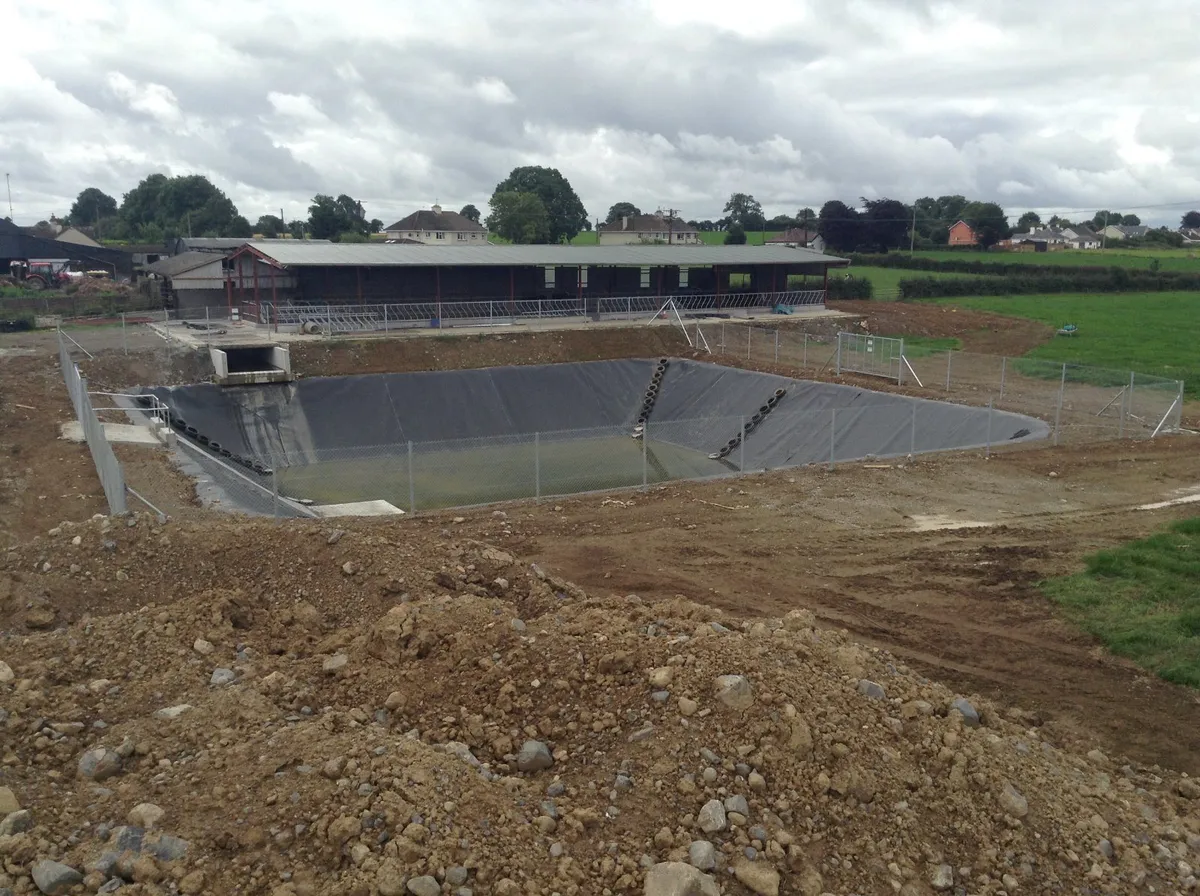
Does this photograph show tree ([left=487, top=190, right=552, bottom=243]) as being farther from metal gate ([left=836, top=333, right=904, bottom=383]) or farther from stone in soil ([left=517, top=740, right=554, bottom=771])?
stone in soil ([left=517, top=740, right=554, bottom=771])

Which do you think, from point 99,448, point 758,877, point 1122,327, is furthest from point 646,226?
point 758,877

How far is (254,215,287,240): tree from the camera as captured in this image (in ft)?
378

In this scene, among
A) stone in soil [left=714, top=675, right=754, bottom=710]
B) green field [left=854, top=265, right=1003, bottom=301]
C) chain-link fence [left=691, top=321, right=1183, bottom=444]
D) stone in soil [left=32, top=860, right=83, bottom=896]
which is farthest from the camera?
green field [left=854, top=265, right=1003, bottom=301]

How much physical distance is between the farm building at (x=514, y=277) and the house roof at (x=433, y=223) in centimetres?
4886

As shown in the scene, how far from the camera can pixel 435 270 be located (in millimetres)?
44125

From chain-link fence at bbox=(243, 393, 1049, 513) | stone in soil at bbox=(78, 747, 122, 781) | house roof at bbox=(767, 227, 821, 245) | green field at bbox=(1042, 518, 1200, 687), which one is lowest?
chain-link fence at bbox=(243, 393, 1049, 513)

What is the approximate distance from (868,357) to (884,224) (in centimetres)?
7025

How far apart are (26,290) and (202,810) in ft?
209

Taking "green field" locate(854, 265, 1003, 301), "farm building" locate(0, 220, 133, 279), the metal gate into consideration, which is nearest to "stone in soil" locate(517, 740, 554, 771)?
the metal gate

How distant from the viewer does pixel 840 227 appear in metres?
100

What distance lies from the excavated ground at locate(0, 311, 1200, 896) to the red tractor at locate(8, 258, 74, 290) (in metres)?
61.1

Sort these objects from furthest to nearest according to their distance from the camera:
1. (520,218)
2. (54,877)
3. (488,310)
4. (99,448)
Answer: (520,218)
(488,310)
(99,448)
(54,877)

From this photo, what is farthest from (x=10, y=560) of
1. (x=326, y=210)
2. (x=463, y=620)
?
(x=326, y=210)

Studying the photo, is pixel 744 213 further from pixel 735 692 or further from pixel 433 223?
pixel 735 692
